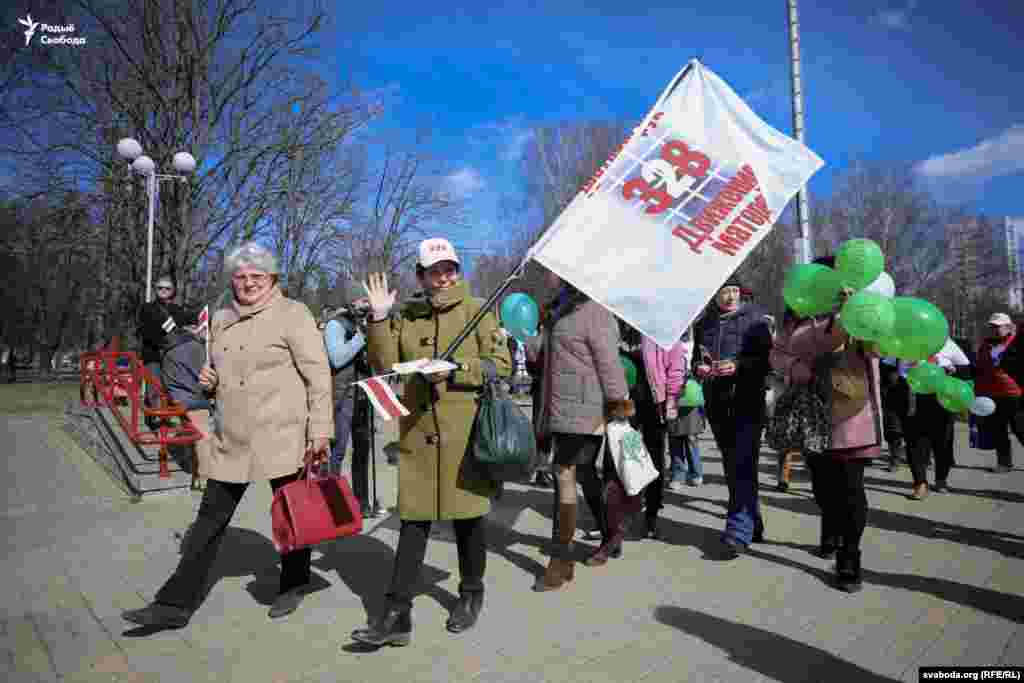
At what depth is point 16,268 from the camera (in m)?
32.9

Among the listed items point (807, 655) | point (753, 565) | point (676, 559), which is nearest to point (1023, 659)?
point (807, 655)

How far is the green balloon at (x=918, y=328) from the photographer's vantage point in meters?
3.87

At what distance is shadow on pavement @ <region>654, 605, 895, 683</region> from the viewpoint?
299 cm

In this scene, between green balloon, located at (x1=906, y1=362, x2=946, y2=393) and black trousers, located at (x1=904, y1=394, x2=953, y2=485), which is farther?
black trousers, located at (x1=904, y1=394, x2=953, y2=485)

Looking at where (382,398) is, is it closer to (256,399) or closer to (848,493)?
(256,399)

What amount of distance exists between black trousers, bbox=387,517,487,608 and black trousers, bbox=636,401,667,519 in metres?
2.13

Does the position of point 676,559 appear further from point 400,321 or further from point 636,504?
point 400,321

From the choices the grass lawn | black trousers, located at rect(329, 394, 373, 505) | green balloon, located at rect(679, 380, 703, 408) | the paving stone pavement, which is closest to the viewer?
the paving stone pavement

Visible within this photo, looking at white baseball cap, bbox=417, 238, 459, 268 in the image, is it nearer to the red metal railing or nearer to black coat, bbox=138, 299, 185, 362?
the red metal railing

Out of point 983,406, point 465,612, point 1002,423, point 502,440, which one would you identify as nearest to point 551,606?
point 465,612

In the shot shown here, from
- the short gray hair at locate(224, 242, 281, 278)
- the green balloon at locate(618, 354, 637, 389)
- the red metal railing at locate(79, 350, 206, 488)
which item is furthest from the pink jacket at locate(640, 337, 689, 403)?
the red metal railing at locate(79, 350, 206, 488)

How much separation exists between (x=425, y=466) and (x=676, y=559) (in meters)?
2.21

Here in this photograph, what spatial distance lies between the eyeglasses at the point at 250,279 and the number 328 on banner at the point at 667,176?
2132 mm

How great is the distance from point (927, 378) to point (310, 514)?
5782mm
